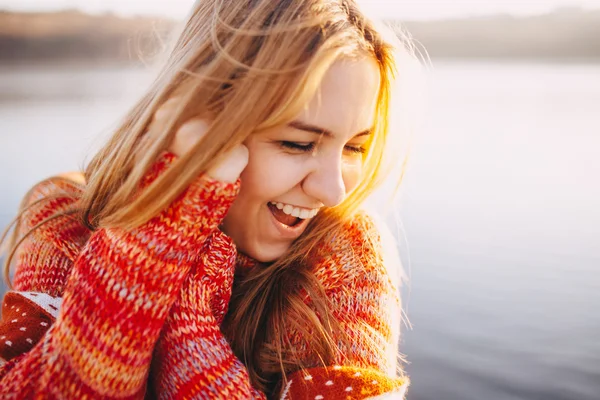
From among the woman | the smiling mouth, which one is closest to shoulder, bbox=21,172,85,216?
the woman

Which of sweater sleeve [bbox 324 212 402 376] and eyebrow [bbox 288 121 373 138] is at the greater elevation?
eyebrow [bbox 288 121 373 138]

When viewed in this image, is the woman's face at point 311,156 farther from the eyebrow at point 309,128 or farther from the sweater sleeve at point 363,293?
the sweater sleeve at point 363,293

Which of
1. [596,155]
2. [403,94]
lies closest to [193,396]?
[403,94]

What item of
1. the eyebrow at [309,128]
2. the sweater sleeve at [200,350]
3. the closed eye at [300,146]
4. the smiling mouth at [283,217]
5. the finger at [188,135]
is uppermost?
the eyebrow at [309,128]

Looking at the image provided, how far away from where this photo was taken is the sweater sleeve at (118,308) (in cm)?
145

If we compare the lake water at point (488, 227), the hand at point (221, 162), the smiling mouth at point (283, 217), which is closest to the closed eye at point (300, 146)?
the hand at point (221, 162)

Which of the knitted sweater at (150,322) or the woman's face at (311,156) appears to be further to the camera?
the woman's face at (311,156)

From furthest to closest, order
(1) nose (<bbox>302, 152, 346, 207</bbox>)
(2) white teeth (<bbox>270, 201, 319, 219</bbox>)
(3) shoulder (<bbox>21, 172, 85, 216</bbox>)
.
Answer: (3) shoulder (<bbox>21, 172, 85, 216</bbox>)
(2) white teeth (<bbox>270, 201, 319, 219</bbox>)
(1) nose (<bbox>302, 152, 346, 207</bbox>)

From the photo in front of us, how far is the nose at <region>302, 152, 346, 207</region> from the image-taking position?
5.47 ft

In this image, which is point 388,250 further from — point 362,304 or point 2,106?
point 2,106

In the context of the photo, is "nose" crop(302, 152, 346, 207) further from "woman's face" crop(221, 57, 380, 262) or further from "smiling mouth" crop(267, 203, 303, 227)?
"smiling mouth" crop(267, 203, 303, 227)

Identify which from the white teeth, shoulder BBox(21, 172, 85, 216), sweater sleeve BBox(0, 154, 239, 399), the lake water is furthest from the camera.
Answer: the lake water

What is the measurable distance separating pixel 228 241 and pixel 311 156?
0.35 metres

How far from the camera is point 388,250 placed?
2051mm
